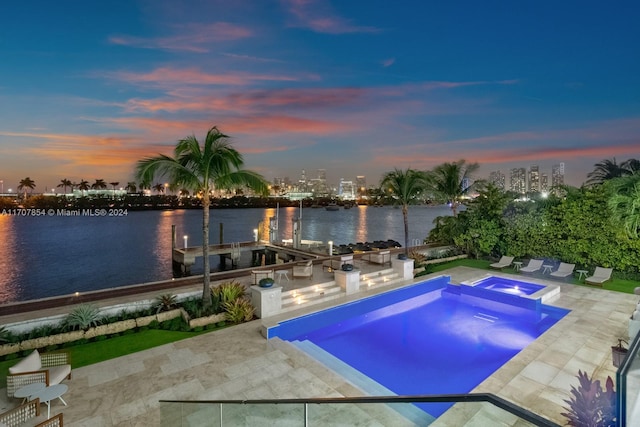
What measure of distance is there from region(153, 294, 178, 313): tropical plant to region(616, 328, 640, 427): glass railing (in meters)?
9.90

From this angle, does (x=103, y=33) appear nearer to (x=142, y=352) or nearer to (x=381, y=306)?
(x=142, y=352)

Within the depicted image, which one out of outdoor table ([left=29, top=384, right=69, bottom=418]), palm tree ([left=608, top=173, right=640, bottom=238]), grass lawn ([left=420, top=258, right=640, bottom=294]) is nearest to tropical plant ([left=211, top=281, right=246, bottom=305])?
outdoor table ([left=29, top=384, right=69, bottom=418])

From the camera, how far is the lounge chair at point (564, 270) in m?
13.7

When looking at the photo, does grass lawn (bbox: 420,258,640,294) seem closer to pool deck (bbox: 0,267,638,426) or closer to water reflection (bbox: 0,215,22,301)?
pool deck (bbox: 0,267,638,426)

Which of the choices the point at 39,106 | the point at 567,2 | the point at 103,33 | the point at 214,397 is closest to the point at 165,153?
the point at 214,397

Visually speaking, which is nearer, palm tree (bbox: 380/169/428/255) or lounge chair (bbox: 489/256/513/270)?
lounge chair (bbox: 489/256/513/270)

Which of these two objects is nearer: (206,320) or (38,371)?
(38,371)

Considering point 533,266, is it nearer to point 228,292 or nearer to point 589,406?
point 589,406

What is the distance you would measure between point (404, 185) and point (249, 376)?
1367 centimetres

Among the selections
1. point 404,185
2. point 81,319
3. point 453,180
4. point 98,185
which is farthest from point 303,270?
point 98,185

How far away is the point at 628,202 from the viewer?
9.14 m

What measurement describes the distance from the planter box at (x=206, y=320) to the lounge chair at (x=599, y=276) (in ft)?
47.7

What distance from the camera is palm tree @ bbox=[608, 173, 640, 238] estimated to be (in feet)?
29.3

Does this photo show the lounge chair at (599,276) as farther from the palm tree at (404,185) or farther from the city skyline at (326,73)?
the city skyline at (326,73)
